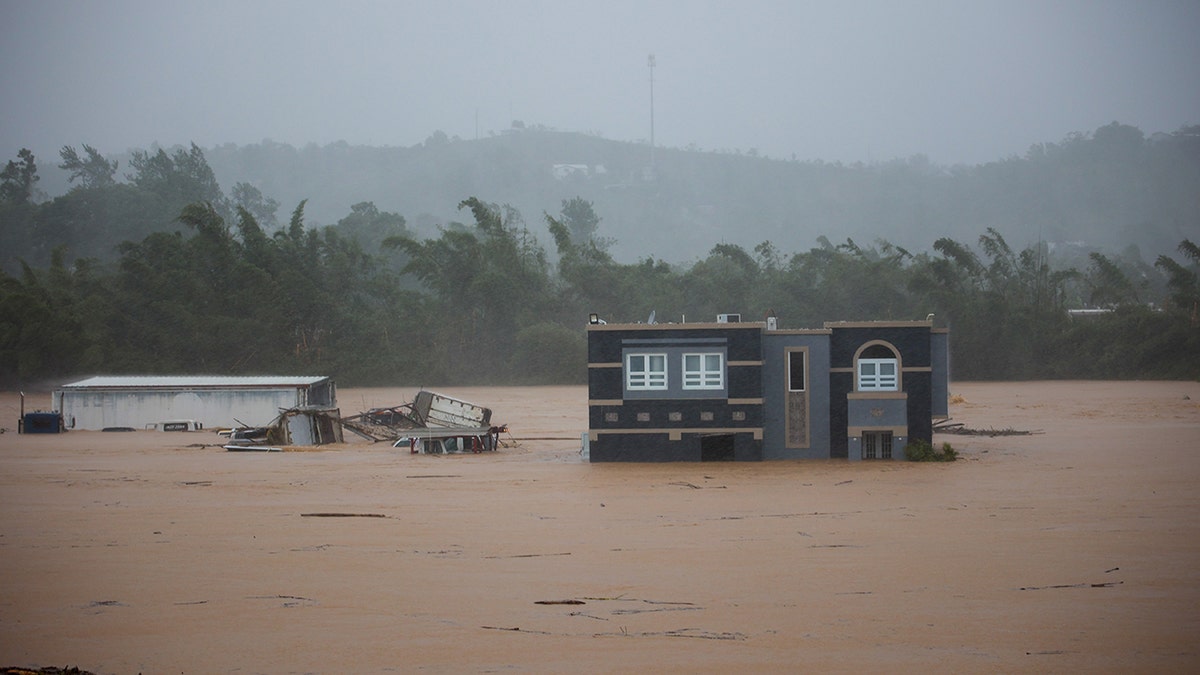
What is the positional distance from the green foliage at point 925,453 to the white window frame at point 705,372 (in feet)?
18.0

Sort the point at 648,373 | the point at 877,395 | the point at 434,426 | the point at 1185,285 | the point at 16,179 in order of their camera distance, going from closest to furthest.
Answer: the point at 877,395 < the point at 648,373 < the point at 434,426 < the point at 1185,285 < the point at 16,179

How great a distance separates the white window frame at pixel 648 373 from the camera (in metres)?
32.0

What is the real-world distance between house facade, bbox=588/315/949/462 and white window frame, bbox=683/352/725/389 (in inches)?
1.1

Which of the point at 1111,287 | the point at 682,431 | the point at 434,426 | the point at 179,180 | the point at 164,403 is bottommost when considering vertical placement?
the point at 434,426

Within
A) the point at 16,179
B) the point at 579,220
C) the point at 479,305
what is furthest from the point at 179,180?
the point at 479,305

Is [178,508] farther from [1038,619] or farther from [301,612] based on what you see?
[1038,619]

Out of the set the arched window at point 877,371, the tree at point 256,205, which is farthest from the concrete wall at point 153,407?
the tree at point 256,205

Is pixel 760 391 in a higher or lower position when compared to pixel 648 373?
lower

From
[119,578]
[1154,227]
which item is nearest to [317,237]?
[119,578]

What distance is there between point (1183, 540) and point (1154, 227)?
19485 cm

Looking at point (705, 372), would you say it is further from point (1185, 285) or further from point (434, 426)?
point (1185, 285)

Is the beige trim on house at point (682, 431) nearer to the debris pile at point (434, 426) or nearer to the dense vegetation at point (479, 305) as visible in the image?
the debris pile at point (434, 426)

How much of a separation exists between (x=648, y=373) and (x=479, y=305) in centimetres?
5318

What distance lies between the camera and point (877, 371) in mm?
31531
